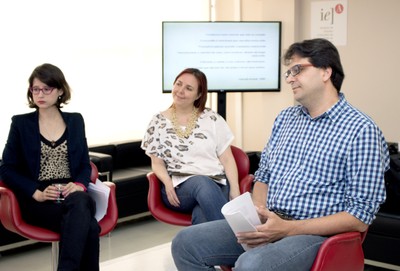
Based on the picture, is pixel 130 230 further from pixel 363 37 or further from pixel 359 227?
pixel 359 227

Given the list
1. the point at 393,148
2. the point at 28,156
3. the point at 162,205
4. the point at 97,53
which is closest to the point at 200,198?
the point at 162,205

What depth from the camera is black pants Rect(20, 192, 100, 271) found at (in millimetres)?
3482

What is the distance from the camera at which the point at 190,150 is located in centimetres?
415

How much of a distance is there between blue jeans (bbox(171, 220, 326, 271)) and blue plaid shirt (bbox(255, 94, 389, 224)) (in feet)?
0.59

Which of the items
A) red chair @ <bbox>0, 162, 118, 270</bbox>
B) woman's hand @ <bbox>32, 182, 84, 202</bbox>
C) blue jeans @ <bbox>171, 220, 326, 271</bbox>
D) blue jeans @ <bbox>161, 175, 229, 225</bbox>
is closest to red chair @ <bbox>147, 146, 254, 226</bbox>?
blue jeans @ <bbox>161, 175, 229, 225</bbox>

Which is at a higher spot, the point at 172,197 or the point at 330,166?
the point at 330,166

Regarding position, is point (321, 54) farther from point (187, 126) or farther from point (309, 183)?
point (187, 126)

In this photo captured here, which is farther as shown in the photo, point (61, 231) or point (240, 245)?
point (61, 231)

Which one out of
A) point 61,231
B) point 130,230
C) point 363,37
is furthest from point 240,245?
point 363,37

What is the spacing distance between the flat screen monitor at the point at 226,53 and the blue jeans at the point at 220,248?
2888mm

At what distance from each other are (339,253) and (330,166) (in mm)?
363

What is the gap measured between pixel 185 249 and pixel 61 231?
98cm

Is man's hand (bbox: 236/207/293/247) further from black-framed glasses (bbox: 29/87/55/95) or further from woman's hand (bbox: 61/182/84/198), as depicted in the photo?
black-framed glasses (bbox: 29/87/55/95)

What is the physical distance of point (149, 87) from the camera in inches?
263
